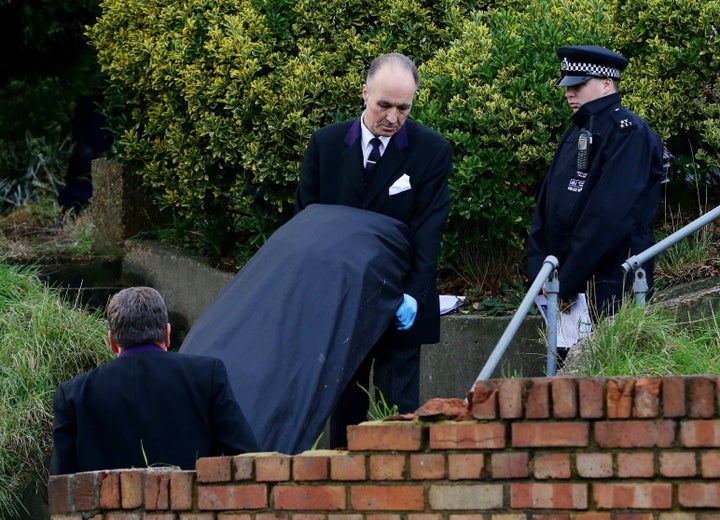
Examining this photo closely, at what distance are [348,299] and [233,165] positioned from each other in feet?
9.54

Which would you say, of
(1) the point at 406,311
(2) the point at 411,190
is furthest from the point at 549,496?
(2) the point at 411,190

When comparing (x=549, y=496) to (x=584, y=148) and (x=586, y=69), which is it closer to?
(x=584, y=148)

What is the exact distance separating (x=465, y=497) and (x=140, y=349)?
124 centimetres

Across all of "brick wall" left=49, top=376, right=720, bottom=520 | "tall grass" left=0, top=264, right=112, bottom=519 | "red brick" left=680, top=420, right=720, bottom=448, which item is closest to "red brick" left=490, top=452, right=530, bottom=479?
"brick wall" left=49, top=376, right=720, bottom=520

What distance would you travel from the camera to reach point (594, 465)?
157 inches

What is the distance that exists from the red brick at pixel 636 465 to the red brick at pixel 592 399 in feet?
0.45

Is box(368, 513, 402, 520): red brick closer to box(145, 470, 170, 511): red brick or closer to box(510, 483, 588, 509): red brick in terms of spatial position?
box(510, 483, 588, 509): red brick

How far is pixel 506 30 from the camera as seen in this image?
7.68 meters

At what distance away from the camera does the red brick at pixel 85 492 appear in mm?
4277

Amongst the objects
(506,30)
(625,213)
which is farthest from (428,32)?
(625,213)

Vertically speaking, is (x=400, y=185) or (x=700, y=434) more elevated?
(x=400, y=185)

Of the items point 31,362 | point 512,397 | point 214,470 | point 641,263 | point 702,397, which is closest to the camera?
point 702,397

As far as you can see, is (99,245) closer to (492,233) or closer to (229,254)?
(229,254)

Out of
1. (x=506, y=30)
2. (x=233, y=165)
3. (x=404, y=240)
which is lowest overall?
(x=404, y=240)
